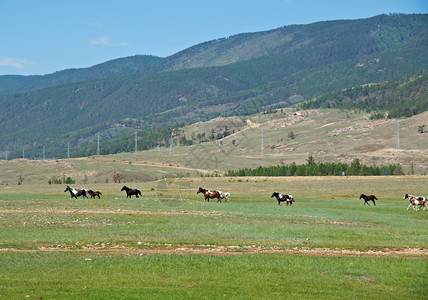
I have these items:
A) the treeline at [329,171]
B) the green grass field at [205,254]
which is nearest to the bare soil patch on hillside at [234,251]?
the green grass field at [205,254]

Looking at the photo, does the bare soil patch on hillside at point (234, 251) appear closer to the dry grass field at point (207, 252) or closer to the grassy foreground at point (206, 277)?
the dry grass field at point (207, 252)

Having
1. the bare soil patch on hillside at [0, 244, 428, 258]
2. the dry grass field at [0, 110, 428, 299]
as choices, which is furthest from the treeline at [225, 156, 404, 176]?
the bare soil patch on hillside at [0, 244, 428, 258]

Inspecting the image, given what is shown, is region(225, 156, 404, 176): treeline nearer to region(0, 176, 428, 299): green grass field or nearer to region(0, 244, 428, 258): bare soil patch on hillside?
region(0, 176, 428, 299): green grass field

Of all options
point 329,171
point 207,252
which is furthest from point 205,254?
point 329,171

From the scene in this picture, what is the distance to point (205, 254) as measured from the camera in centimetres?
2539

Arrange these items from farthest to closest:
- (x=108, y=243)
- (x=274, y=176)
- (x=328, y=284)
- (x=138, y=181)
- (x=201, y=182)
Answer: (x=274, y=176), (x=138, y=181), (x=201, y=182), (x=108, y=243), (x=328, y=284)

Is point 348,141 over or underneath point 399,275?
over

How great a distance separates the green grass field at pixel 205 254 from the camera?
64.6 ft

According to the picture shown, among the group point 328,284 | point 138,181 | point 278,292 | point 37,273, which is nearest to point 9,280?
point 37,273

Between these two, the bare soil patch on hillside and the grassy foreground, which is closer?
the grassy foreground

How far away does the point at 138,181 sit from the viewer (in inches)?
4405

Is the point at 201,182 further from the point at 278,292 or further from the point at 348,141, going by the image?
the point at 348,141

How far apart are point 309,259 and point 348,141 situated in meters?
171

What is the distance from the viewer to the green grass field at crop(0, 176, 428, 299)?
64.6ft
